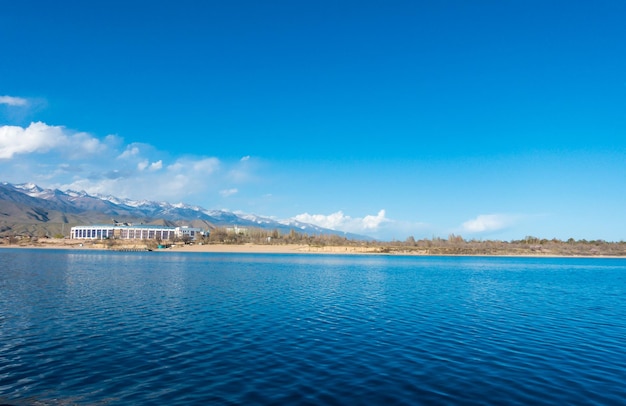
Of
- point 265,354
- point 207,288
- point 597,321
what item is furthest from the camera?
point 207,288

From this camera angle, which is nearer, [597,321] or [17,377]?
[17,377]

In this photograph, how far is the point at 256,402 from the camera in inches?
622

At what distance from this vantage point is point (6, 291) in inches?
1809

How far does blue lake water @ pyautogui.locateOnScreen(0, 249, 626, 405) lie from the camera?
17078 mm

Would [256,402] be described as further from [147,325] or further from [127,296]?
[127,296]

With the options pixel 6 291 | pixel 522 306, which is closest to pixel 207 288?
pixel 6 291

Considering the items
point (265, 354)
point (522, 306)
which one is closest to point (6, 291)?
point (265, 354)

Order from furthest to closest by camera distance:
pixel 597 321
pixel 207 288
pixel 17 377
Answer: pixel 207 288, pixel 597 321, pixel 17 377

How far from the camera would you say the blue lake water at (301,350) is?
17.1 meters

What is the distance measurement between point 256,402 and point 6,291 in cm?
4403

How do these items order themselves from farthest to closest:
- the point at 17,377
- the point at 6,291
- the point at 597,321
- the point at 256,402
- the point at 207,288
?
the point at 207,288 → the point at 6,291 → the point at 597,321 → the point at 17,377 → the point at 256,402

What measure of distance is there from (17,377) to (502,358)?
24302 mm

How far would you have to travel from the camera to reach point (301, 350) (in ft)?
78.6

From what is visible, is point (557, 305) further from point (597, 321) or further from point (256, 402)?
point (256, 402)
